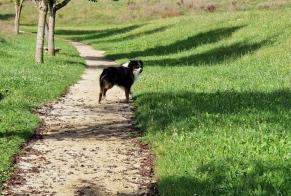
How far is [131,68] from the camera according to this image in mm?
19984

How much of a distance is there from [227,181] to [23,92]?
1230cm

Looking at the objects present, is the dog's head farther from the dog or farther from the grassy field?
the grassy field

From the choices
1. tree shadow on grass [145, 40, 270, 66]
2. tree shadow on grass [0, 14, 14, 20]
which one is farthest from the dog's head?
tree shadow on grass [0, 14, 14, 20]

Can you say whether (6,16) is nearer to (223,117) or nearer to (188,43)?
(188,43)

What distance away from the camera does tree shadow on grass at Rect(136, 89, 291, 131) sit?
13984 millimetres

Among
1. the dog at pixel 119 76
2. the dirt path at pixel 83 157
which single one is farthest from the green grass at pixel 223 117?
the dog at pixel 119 76

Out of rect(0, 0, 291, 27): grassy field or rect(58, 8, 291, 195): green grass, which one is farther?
rect(0, 0, 291, 27): grassy field

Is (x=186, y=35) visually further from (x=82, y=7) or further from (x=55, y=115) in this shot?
(x=82, y=7)

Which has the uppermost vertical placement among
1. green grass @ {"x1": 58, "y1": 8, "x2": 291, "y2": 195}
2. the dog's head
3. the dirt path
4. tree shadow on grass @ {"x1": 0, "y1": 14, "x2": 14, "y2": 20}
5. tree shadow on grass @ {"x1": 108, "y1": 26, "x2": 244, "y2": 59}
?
tree shadow on grass @ {"x1": 0, "y1": 14, "x2": 14, "y2": 20}

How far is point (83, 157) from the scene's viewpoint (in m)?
12.1

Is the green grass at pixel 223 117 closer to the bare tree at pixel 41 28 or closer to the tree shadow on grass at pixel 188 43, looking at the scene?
the tree shadow on grass at pixel 188 43

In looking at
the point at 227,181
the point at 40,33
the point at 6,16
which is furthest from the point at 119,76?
the point at 6,16

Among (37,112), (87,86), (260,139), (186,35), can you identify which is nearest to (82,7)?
(186,35)

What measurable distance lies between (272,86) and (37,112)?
30.4ft
